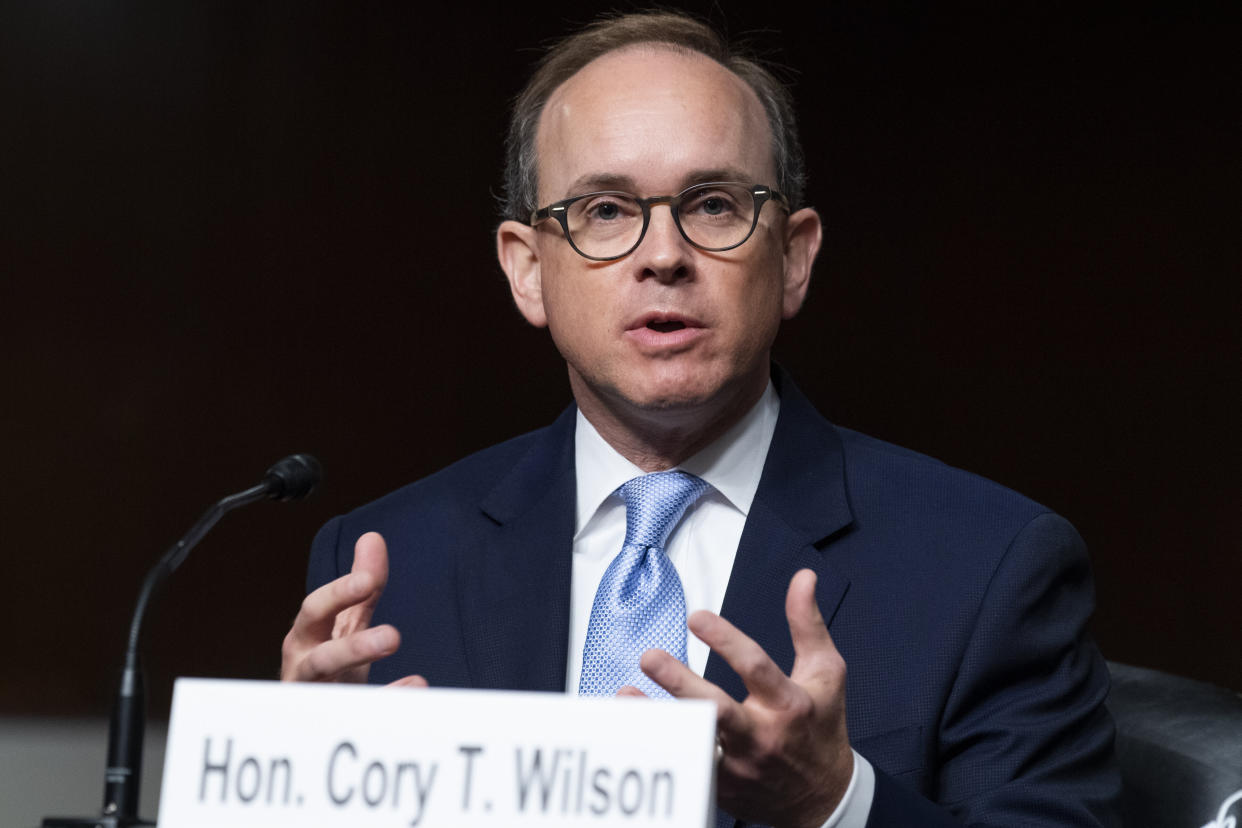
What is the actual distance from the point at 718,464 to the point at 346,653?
701 millimetres

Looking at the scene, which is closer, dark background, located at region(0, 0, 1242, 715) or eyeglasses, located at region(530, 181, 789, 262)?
eyeglasses, located at region(530, 181, 789, 262)

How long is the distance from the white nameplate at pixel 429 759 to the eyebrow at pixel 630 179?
85 centimetres

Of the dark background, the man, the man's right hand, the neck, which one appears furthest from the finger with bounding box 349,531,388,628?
the dark background

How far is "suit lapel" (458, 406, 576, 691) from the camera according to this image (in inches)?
59.4

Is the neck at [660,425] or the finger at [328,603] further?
the neck at [660,425]

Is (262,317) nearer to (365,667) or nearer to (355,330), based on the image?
(355,330)

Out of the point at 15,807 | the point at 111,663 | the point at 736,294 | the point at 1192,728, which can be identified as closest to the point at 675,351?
the point at 736,294

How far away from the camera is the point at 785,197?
1636 millimetres

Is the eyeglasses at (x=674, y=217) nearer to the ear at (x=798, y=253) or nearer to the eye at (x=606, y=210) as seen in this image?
the eye at (x=606, y=210)

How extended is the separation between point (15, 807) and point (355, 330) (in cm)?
140

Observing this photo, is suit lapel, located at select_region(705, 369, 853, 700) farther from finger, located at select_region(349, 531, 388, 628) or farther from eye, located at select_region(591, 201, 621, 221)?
finger, located at select_region(349, 531, 388, 628)

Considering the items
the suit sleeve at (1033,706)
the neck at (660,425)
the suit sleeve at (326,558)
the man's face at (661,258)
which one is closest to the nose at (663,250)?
the man's face at (661,258)

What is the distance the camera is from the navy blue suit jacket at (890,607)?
1.37 meters

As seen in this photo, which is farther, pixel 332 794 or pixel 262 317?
pixel 262 317
